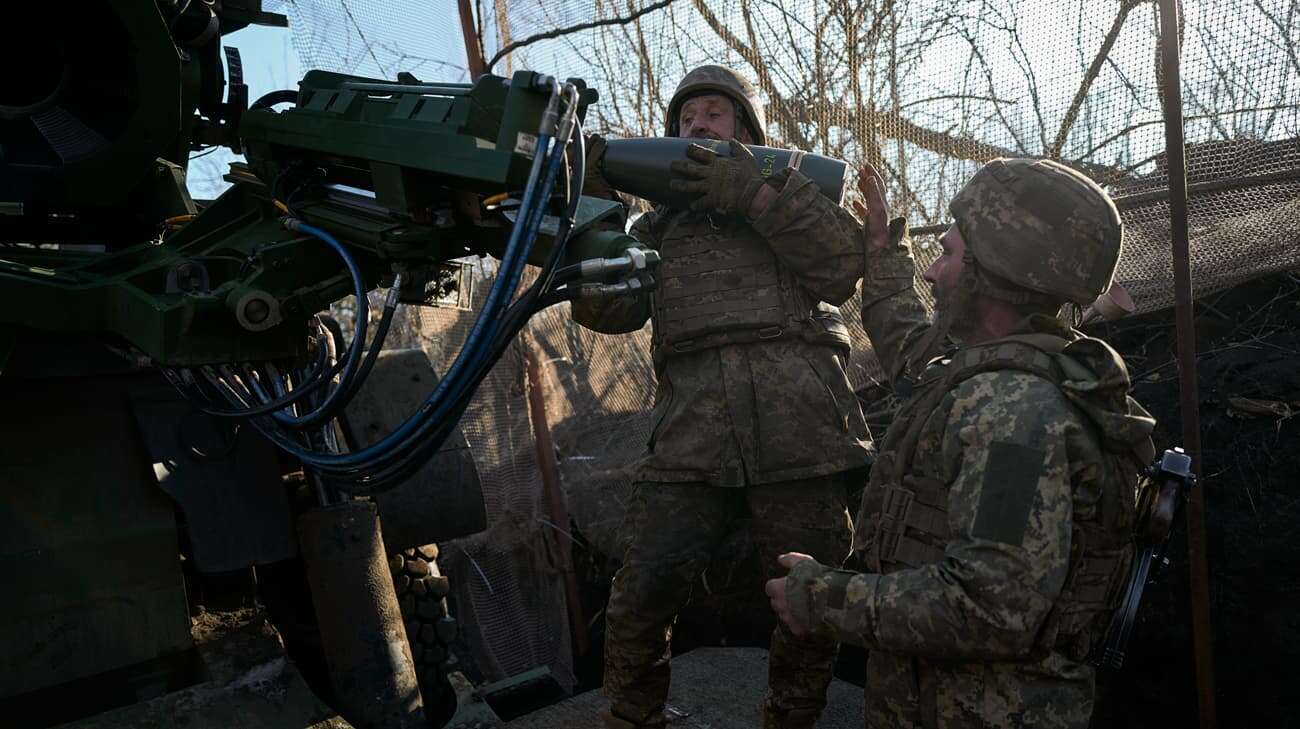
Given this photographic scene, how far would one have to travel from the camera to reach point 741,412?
9.49 ft

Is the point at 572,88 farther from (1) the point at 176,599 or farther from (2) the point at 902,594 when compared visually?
(1) the point at 176,599

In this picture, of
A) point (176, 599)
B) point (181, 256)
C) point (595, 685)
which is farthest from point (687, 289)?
point (595, 685)

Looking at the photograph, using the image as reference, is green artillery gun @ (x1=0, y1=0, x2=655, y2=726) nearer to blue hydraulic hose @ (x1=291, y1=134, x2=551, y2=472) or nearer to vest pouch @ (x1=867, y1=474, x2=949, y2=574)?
blue hydraulic hose @ (x1=291, y1=134, x2=551, y2=472)

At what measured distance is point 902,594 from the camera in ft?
5.76

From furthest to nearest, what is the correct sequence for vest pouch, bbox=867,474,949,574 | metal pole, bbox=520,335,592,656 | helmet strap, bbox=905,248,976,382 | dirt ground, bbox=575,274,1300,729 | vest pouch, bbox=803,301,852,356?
metal pole, bbox=520,335,592,656, dirt ground, bbox=575,274,1300,729, vest pouch, bbox=803,301,852,356, helmet strap, bbox=905,248,976,382, vest pouch, bbox=867,474,949,574

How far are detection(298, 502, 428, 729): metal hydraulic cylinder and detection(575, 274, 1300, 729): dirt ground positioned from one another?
225cm

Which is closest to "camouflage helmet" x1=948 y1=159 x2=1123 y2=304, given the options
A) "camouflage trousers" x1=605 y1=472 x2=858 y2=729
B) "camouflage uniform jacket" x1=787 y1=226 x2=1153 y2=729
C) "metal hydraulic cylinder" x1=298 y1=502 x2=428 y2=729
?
"camouflage uniform jacket" x1=787 y1=226 x2=1153 y2=729

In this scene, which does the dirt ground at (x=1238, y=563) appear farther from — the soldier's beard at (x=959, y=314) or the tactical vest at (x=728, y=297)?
the soldier's beard at (x=959, y=314)

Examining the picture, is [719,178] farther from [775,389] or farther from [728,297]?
[775,389]

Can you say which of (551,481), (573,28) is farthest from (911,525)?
(573,28)

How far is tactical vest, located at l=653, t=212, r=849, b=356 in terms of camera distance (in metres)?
2.94

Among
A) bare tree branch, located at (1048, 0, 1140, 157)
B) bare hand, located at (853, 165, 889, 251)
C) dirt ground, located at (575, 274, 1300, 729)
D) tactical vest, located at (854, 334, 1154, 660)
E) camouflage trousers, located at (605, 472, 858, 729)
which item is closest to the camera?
tactical vest, located at (854, 334, 1154, 660)

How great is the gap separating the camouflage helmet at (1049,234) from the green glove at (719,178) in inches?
35.8

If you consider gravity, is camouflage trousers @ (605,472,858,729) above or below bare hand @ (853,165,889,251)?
below
